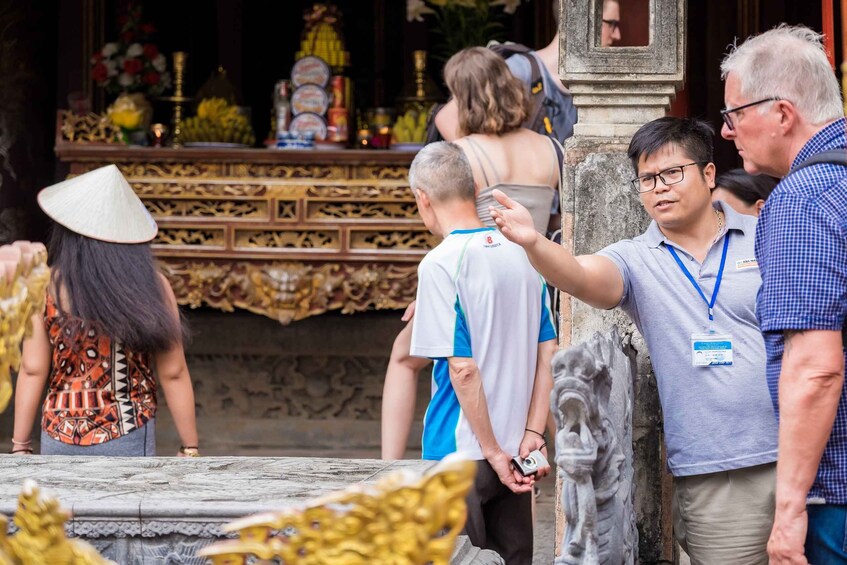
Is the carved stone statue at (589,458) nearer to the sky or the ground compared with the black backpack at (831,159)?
nearer to the ground

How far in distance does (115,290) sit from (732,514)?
1.95m

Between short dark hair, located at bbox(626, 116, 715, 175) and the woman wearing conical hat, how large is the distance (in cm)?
157

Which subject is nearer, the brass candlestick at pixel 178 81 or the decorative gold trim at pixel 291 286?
the decorative gold trim at pixel 291 286

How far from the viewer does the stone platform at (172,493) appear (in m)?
2.67

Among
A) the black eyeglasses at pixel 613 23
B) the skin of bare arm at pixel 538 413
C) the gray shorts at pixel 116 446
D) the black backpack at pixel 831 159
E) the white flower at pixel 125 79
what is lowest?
the gray shorts at pixel 116 446

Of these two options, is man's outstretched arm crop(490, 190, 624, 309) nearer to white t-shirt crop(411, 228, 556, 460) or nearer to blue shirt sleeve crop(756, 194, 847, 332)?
blue shirt sleeve crop(756, 194, 847, 332)

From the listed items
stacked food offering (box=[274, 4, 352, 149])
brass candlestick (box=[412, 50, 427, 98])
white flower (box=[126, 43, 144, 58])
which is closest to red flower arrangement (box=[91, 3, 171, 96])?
white flower (box=[126, 43, 144, 58])

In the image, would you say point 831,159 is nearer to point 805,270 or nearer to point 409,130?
point 805,270

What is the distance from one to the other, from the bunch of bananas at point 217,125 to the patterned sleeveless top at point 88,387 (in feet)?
12.3

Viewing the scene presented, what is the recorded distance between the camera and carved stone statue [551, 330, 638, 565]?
263 cm

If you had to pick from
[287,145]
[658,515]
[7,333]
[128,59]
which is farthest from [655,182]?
[128,59]

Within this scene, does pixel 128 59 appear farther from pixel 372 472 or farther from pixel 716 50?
pixel 372 472

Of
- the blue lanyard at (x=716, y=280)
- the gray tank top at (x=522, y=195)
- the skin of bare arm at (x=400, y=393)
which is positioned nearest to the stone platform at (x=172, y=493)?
the blue lanyard at (x=716, y=280)

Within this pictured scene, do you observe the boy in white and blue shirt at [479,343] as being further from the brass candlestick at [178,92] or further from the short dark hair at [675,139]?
the brass candlestick at [178,92]
